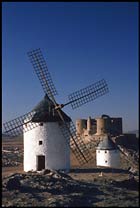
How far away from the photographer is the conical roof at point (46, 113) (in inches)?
698

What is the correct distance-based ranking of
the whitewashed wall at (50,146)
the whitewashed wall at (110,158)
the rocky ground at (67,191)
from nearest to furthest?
the rocky ground at (67,191), the whitewashed wall at (50,146), the whitewashed wall at (110,158)

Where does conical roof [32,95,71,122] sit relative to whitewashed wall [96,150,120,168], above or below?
above

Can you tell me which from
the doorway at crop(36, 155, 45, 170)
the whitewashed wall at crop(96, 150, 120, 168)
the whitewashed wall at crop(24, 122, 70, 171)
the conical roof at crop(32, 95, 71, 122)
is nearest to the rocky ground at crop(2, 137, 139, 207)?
the whitewashed wall at crop(24, 122, 70, 171)

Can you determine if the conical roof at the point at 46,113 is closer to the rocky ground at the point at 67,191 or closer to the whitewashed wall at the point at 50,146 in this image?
the whitewashed wall at the point at 50,146

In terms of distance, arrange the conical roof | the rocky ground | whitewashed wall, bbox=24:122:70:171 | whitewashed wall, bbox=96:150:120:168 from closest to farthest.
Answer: the rocky ground
whitewashed wall, bbox=24:122:70:171
the conical roof
whitewashed wall, bbox=96:150:120:168

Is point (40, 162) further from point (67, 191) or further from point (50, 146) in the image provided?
point (67, 191)

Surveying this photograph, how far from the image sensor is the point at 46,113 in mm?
17891

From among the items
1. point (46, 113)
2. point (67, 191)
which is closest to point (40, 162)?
point (46, 113)

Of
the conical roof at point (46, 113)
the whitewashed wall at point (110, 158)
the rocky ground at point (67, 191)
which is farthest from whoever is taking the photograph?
the whitewashed wall at point (110, 158)

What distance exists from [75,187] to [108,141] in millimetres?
11029

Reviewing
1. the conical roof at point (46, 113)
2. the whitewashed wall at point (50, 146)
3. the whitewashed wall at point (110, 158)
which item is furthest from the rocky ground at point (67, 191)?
the whitewashed wall at point (110, 158)

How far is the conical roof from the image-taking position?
17.7 metres

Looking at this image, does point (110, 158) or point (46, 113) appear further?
point (110, 158)

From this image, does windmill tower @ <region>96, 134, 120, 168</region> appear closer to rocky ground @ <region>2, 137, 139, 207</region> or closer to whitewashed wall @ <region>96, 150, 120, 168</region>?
whitewashed wall @ <region>96, 150, 120, 168</region>
